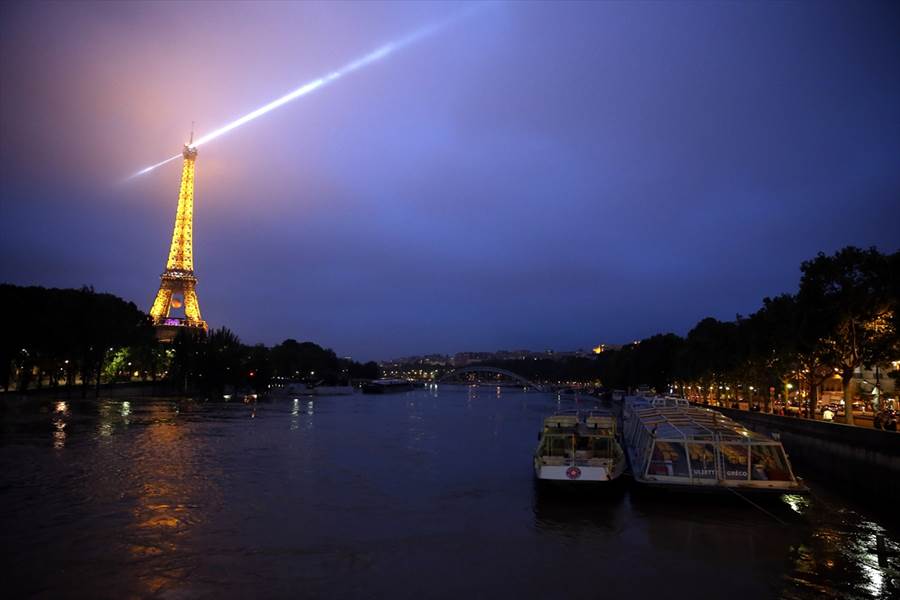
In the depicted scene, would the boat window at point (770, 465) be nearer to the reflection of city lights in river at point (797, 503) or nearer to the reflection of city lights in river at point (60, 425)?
the reflection of city lights in river at point (797, 503)

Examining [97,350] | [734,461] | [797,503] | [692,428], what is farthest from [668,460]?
[97,350]

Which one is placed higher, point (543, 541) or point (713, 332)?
point (713, 332)

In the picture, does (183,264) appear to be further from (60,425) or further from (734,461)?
(734,461)

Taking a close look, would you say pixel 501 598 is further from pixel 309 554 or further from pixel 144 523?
pixel 144 523

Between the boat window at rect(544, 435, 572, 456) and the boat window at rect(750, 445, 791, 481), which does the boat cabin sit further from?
the boat window at rect(544, 435, 572, 456)

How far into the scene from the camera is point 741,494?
895 inches

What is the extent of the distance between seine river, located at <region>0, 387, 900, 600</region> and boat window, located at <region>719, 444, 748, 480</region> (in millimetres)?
1103

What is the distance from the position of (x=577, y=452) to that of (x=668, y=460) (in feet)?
11.9

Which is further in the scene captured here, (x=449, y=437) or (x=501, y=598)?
(x=449, y=437)

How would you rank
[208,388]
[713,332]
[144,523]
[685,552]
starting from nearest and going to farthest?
[685,552] < [144,523] < [713,332] < [208,388]

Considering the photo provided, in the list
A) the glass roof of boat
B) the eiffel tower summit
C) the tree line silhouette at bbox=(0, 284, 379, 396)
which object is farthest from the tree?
the eiffel tower summit

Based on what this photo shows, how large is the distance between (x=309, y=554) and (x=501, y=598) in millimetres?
5301

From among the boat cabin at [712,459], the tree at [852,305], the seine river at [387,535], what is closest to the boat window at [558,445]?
the seine river at [387,535]

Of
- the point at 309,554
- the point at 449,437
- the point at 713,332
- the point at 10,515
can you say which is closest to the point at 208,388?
the point at 449,437
